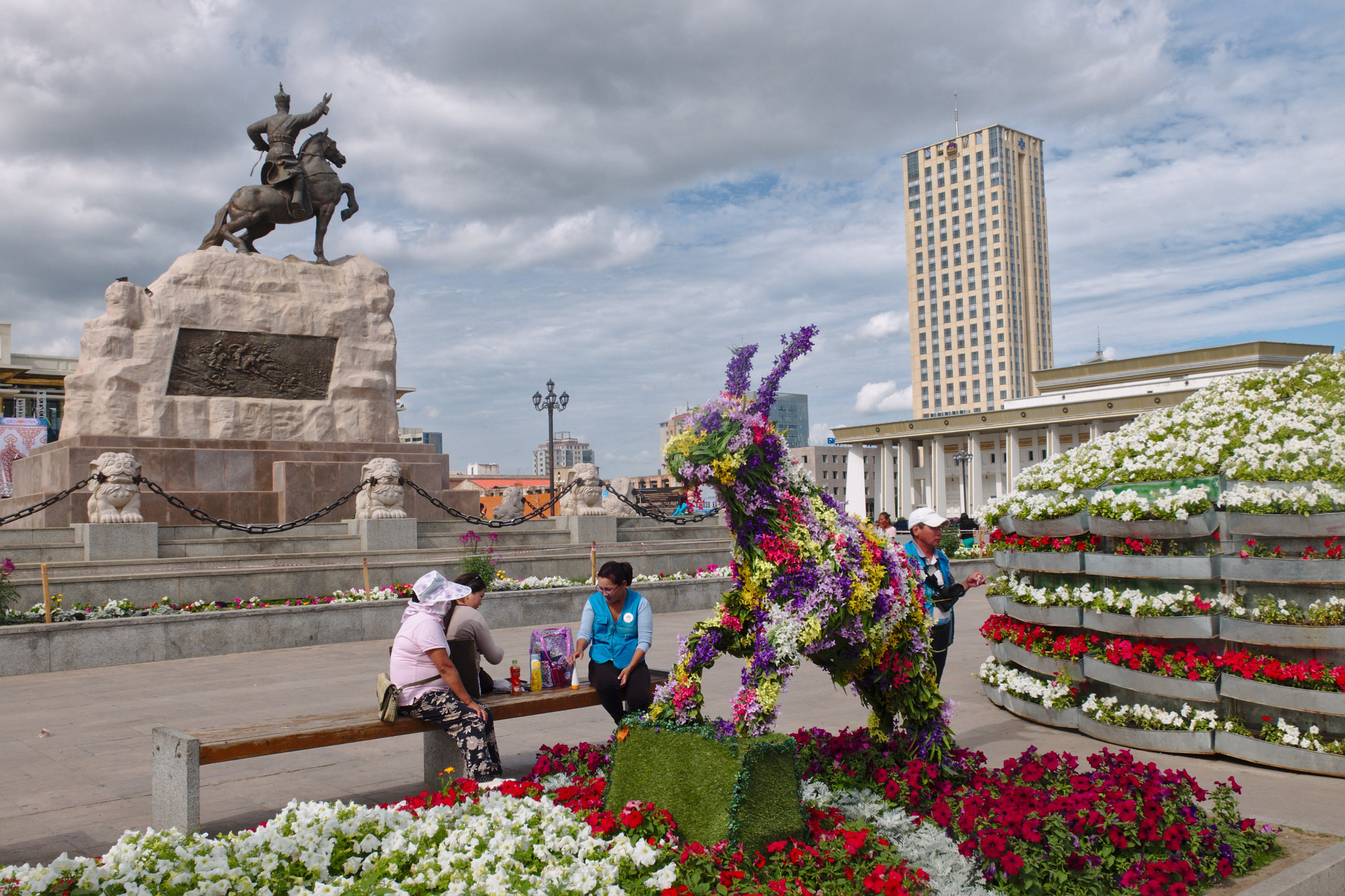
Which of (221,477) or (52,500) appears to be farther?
(221,477)

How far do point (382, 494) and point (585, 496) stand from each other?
4.10 metres

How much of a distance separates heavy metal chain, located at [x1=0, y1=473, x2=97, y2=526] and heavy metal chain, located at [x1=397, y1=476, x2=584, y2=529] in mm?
4526

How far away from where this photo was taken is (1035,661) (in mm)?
→ 7391

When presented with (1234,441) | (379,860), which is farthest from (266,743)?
(1234,441)

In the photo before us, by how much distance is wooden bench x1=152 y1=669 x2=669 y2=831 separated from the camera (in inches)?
182

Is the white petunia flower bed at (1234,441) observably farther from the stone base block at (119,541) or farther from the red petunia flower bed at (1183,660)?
the stone base block at (119,541)

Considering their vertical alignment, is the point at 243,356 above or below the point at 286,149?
below

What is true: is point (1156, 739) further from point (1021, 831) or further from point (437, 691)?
point (437, 691)

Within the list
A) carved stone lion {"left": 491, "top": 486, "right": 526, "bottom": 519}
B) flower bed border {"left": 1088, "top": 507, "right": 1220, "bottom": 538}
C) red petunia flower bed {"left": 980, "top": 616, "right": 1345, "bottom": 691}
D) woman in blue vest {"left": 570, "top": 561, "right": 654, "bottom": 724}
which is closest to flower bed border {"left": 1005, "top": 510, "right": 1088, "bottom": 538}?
flower bed border {"left": 1088, "top": 507, "right": 1220, "bottom": 538}

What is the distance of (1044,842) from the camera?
4.30 metres

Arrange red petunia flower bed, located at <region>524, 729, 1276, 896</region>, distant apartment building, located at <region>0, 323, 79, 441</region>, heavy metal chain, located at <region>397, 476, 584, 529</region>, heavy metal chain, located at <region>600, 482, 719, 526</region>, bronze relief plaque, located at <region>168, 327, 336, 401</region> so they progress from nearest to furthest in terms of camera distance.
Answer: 1. red petunia flower bed, located at <region>524, 729, 1276, 896</region>
2. heavy metal chain, located at <region>397, 476, 584, 529</region>
3. bronze relief plaque, located at <region>168, 327, 336, 401</region>
4. heavy metal chain, located at <region>600, 482, 719, 526</region>
5. distant apartment building, located at <region>0, 323, 79, 441</region>

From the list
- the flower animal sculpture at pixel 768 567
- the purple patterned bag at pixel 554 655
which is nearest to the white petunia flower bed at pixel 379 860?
the flower animal sculpture at pixel 768 567

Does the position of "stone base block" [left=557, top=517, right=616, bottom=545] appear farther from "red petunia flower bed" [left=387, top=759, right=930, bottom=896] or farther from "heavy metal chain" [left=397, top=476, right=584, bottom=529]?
"red petunia flower bed" [left=387, top=759, right=930, bottom=896]

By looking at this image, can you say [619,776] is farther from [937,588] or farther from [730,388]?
[937,588]
